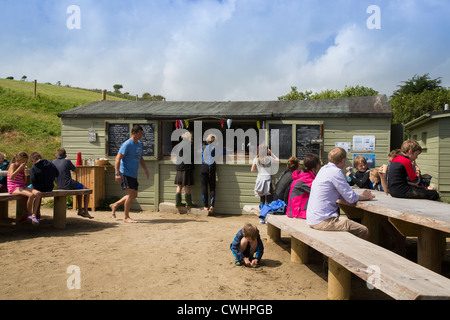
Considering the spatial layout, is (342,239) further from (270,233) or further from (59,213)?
(59,213)

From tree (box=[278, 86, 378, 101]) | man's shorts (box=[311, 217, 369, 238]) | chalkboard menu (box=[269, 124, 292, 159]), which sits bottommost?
man's shorts (box=[311, 217, 369, 238])

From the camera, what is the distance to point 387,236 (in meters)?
5.99

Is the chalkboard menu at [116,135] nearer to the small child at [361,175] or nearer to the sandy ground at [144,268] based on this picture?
the sandy ground at [144,268]

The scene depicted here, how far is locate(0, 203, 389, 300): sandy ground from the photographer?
3.77 m

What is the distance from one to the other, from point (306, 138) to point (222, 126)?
2.04 meters

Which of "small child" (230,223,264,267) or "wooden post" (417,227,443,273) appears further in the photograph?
"small child" (230,223,264,267)

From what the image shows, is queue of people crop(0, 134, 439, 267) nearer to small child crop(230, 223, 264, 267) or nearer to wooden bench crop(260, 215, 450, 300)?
small child crop(230, 223, 264, 267)

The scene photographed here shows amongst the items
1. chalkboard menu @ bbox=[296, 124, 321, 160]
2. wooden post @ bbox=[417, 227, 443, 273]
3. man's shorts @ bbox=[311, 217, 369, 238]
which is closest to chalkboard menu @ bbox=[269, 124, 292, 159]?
chalkboard menu @ bbox=[296, 124, 321, 160]

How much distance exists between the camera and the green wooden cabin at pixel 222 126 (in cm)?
900

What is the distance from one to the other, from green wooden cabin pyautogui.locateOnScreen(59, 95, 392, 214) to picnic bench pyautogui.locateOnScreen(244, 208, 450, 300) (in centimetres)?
480

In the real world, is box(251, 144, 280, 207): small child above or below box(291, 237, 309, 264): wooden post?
above

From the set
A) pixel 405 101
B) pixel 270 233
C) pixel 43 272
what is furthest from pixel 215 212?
pixel 405 101

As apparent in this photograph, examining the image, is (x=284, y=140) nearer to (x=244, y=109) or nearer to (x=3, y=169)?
(x=244, y=109)

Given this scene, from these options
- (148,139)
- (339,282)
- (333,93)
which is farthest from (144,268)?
(333,93)
